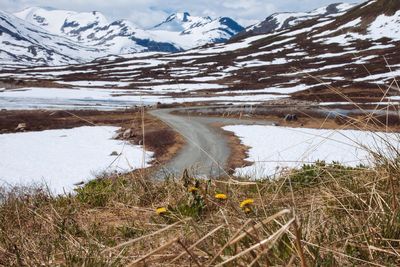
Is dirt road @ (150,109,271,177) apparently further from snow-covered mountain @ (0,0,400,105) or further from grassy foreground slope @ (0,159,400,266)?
snow-covered mountain @ (0,0,400,105)

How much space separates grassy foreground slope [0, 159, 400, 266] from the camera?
5.22ft

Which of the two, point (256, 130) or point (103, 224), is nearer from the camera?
point (103, 224)

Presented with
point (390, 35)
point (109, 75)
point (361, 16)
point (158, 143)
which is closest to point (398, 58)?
point (390, 35)

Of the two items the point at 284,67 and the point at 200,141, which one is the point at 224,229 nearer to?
the point at 200,141

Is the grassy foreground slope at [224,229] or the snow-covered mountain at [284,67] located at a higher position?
the snow-covered mountain at [284,67]

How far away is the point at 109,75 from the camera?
12950 centimetres

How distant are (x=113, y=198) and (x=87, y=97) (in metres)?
75.7

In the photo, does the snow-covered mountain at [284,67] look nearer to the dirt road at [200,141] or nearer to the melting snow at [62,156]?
the dirt road at [200,141]

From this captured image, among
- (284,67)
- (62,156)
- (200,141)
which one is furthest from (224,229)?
(284,67)

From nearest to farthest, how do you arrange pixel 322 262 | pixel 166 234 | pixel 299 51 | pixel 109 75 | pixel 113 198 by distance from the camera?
pixel 322 262, pixel 166 234, pixel 113 198, pixel 299 51, pixel 109 75

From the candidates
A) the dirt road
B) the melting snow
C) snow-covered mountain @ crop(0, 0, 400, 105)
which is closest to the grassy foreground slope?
the dirt road

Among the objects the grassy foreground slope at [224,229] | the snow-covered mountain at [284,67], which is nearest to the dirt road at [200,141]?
the grassy foreground slope at [224,229]

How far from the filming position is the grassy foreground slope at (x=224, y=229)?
1590 mm

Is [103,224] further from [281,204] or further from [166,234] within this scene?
[281,204]
